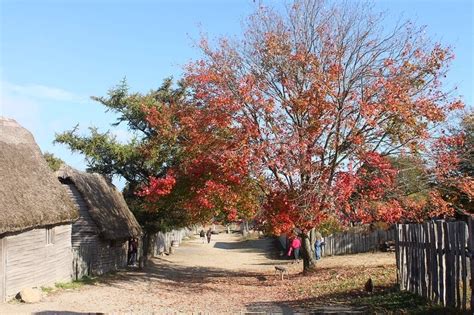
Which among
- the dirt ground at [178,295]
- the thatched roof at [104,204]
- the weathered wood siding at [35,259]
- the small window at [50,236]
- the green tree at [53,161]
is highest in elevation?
the green tree at [53,161]

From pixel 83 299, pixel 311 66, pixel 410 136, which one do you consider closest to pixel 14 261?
pixel 83 299

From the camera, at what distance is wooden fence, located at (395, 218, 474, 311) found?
34.5 ft

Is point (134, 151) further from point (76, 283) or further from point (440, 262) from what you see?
point (440, 262)

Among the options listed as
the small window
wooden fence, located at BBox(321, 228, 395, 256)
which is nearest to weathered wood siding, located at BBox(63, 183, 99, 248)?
the small window

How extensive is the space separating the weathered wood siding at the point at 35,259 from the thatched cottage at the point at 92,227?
59.4 inches

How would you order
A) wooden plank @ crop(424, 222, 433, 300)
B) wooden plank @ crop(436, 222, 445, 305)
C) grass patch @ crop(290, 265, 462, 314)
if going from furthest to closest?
1. grass patch @ crop(290, 265, 462, 314)
2. wooden plank @ crop(424, 222, 433, 300)
3. wooden plank @ crop(436, 222, 445, 305)

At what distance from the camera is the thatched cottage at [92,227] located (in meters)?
28.5

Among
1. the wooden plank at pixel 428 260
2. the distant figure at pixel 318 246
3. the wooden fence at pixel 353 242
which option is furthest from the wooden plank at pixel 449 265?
the wooden fence at pixel 353 242

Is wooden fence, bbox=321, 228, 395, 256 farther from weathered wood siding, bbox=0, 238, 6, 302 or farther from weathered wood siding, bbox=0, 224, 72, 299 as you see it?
weathered wood siding, bbox=0, 238, 6, 302

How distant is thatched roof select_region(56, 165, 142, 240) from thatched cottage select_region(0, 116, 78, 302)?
13.4 ft

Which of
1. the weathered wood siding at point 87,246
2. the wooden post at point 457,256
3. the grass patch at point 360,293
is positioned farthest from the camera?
the weathered wood siding at point 87,246

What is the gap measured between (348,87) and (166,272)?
17.6 meters

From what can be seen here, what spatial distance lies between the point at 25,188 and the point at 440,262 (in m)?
16.1

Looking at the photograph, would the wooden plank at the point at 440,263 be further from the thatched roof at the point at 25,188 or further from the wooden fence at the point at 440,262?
the thatched roof at the point at 25,188
